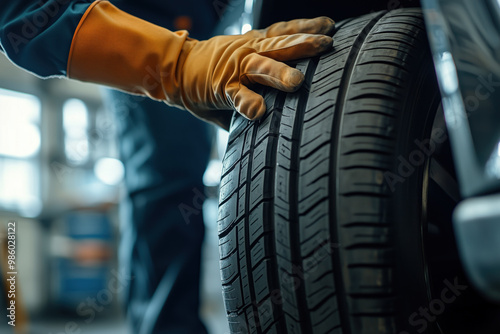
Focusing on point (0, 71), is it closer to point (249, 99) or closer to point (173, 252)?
point (173, 252)

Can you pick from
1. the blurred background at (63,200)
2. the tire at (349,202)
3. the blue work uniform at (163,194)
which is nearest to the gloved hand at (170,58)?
the tire at (349,202)

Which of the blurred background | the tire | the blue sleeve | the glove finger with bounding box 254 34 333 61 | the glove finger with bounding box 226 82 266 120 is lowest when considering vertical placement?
the tire

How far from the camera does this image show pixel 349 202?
1.74 feet

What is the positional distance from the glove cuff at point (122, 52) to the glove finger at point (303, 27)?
0.57 feet

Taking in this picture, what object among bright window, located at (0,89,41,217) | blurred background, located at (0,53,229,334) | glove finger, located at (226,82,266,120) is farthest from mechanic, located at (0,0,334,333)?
bright window, located at (0,89,41,217)

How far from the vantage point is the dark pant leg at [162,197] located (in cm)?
130

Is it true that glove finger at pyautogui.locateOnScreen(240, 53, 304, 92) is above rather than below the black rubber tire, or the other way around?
above

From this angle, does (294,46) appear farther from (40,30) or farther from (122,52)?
(40,30)

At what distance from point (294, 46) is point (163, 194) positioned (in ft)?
2.41

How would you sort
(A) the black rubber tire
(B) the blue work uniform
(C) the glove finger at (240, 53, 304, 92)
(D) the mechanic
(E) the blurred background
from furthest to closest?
(E) the blurred background
(B) the blue work uniform
(D) the mechanic
(C) the glove finger at (240, 53, 304, 92)
(A) the black rubber tire

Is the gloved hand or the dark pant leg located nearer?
the gloved hand

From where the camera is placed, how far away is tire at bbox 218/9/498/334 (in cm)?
53

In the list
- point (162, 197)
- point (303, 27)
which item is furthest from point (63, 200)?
point (303, 27)

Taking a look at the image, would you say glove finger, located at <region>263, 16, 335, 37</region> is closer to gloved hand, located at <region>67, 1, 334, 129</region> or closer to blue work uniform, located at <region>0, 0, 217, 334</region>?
gloved hand, located at <region>67, 1, 334, 129</region>
